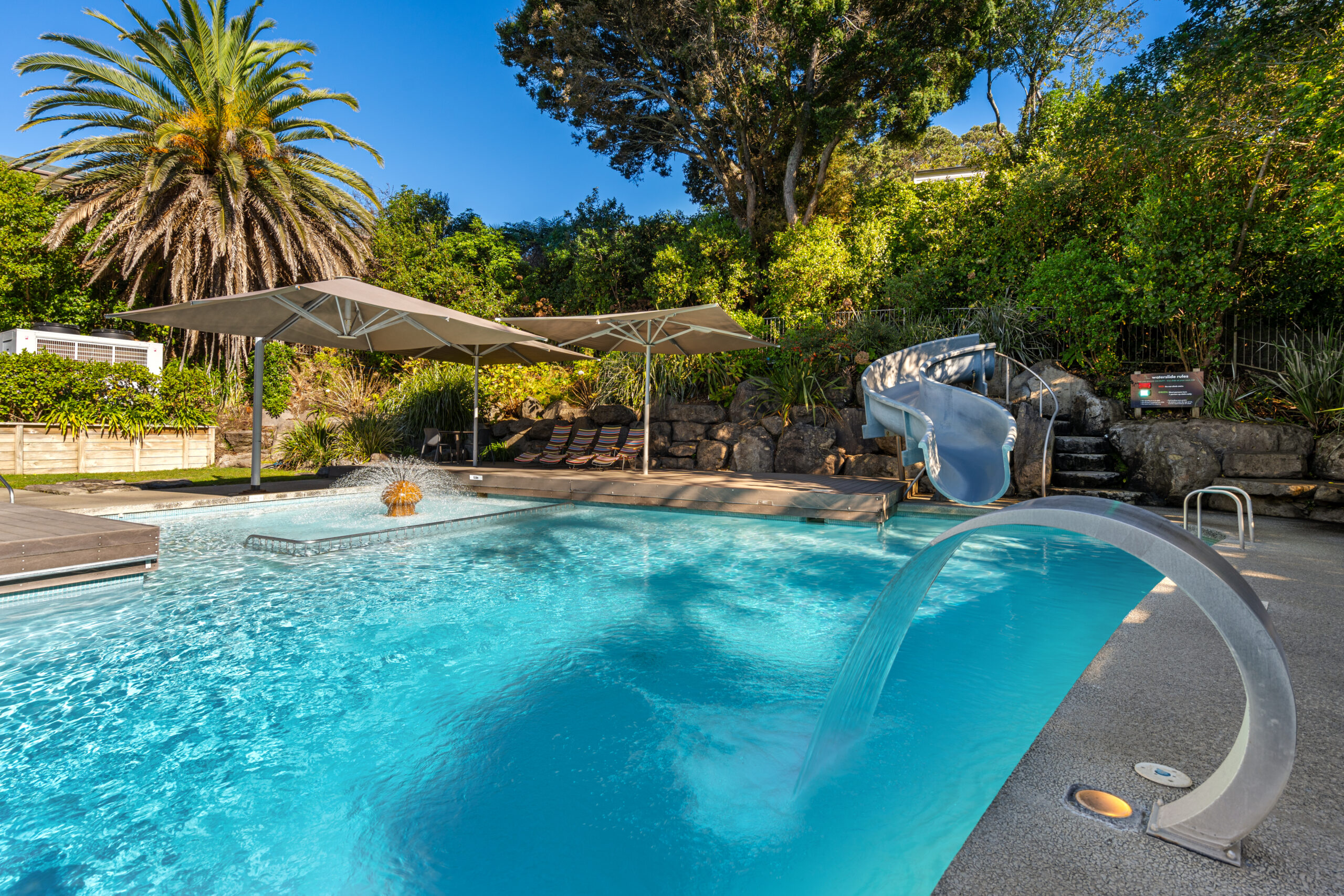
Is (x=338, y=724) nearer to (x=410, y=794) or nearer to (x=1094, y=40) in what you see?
(x=410, y=794)

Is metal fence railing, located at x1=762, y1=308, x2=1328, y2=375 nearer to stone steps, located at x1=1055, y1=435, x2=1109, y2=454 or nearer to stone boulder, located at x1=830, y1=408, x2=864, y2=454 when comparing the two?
stone steps, located at x1=1055, y1=435, x2=1109, y2=454

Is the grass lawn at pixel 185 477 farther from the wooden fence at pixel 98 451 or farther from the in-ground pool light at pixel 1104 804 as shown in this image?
the in-ground pool light at pixel 1104 804

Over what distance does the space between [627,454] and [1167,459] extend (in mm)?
7652

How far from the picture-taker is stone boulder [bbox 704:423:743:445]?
1097 cm

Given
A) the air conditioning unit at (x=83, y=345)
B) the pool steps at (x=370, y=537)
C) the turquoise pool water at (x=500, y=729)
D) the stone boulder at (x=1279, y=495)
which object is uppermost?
the air conditioning unit at (x=83, y=345)

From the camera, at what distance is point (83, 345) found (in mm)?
11375

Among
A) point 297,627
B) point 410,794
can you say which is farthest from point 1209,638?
point 297,627

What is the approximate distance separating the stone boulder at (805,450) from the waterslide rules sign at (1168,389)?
4.27 metres

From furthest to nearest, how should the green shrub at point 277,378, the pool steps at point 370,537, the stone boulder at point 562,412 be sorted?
the green shrub at point 277,378, the stone boulder at point 562,412, the pool steps at point 370,537

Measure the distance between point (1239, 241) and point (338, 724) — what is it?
11.9 m

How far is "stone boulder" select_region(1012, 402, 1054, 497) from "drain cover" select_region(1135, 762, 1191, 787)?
721cm

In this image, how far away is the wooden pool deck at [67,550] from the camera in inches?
156

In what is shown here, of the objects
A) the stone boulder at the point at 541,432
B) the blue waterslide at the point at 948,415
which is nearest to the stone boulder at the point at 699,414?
the stone boulder at the point at 541,432

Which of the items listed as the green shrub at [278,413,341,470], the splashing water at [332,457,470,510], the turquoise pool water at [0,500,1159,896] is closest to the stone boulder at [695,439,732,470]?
the splashing water at [332,457,470,510]
